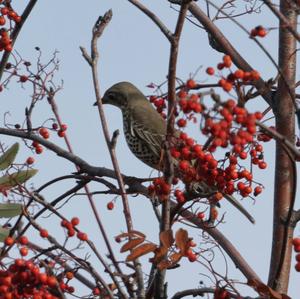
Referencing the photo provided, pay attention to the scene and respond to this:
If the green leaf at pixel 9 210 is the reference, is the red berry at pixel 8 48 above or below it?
above

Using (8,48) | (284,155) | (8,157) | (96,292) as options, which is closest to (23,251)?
(96,292)

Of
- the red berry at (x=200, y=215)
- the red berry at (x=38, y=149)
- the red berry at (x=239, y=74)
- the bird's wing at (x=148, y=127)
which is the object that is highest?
the bird's wing at (x=148, y=127)

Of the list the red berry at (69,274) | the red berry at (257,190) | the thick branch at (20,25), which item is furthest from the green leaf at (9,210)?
the red berry at (257,190)

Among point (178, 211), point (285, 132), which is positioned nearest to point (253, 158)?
point (285, 132)

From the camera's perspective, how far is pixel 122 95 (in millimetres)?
7438

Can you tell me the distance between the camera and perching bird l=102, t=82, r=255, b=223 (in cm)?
637

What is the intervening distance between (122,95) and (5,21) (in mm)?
2979

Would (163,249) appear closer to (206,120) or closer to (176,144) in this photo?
(176,144)

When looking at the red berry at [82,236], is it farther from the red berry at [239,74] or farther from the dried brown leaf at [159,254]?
the red berry at [239,74]

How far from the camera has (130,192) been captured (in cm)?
437

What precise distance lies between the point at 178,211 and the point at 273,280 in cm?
63

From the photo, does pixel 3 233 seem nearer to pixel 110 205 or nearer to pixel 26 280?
pixel 110 205

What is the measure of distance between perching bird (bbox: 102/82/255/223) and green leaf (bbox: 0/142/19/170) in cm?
176

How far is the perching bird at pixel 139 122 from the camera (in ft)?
20.9
